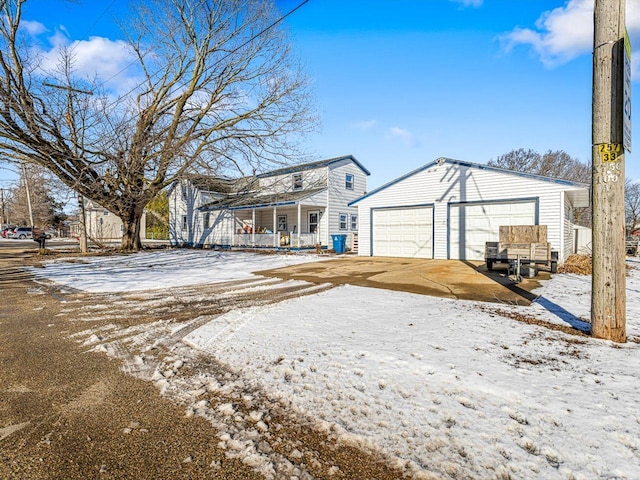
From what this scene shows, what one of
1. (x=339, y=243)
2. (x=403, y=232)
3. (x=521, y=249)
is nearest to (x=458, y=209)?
(x=403, y=232)

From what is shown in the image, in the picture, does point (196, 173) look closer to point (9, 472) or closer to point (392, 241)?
point (392, 241)

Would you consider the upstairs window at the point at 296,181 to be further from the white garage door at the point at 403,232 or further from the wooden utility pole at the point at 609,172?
the wooden utility pole at the point at 609,172

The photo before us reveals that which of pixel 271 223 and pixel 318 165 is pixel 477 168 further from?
pixel 271 223

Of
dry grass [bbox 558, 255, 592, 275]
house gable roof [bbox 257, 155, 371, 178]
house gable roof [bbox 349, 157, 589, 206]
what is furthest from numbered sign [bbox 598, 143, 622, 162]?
house gable roof [bbox 257, 155, 371, 178]

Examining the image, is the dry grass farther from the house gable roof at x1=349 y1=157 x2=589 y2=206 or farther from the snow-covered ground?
the snow-covered ground

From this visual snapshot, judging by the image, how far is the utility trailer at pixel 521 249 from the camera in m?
8.78

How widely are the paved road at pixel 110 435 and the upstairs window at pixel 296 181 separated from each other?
1954 centimetres

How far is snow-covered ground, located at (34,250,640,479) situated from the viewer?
2.03 meters

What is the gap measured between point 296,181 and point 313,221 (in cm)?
295

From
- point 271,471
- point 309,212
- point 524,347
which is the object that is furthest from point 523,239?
point 309,212

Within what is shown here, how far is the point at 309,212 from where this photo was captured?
72.3ft

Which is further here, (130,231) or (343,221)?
(343,221)

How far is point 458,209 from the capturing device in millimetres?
13773

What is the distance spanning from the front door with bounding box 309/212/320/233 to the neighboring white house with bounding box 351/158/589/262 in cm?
480
